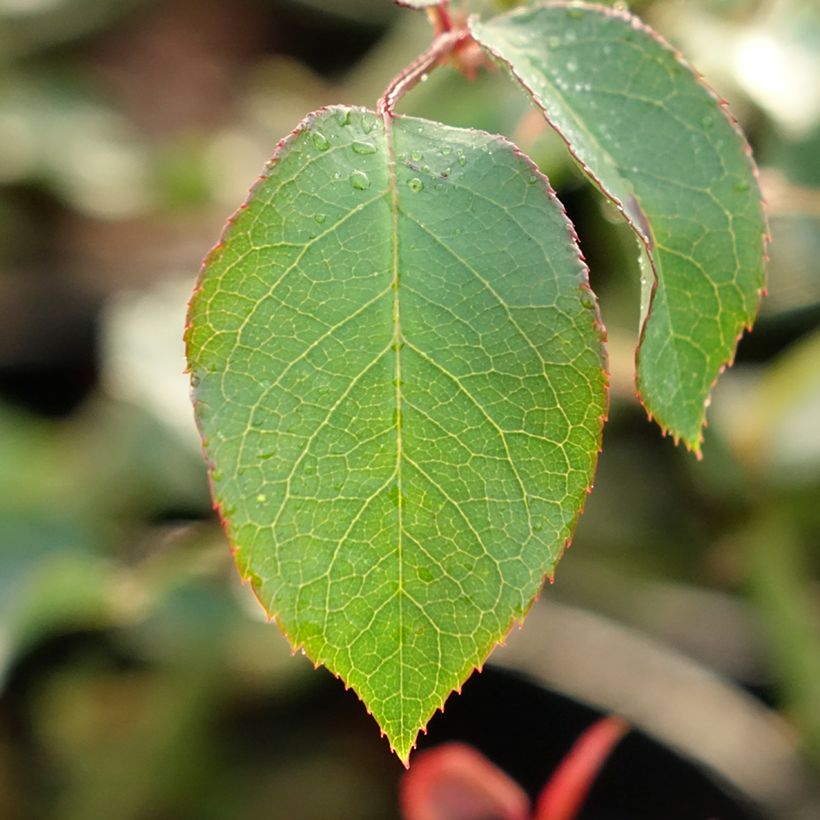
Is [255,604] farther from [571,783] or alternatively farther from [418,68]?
[418,68]

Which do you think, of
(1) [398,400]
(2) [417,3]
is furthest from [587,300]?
(2) [417,3]

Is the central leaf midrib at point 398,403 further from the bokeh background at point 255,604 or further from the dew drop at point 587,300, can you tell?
the bokeh background at point 255,604

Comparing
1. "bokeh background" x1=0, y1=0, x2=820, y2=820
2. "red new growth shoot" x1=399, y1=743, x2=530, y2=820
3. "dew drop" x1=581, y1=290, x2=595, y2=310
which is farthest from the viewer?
"bokeh background" x1=0, y1=0, x2=820, y2=820

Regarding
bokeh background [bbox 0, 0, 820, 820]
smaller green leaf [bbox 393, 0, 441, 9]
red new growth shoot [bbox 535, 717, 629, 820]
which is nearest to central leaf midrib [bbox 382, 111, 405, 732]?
smaller green leaf [bbox 393, 0, 441, 9]

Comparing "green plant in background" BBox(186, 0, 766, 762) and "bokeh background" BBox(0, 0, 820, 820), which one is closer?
"green plant in background" BBox(186, 0, 766, 762)

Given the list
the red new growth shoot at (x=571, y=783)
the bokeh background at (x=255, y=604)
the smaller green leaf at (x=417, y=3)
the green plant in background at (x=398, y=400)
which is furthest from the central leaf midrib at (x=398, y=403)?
the bokeh background at (x=255, y=604)

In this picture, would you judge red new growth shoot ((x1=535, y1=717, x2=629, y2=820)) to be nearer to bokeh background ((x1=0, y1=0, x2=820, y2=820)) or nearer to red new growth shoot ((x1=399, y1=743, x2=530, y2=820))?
red new growth shoot ((x1=399, y1=743, x2=530, y2=820))

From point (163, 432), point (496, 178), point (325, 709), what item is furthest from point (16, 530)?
point (496, 178)
